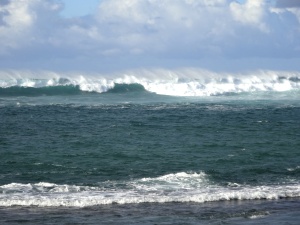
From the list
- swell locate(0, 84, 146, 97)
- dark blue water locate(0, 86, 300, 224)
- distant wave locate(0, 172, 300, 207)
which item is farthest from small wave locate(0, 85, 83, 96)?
distant wave locate(0, 172, 300, 207)

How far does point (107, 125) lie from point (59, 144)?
6.92 m

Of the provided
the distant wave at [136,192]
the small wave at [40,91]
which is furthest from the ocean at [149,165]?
the small wave at [40,91]

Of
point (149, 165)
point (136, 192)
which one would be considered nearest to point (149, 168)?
point (149, 165)

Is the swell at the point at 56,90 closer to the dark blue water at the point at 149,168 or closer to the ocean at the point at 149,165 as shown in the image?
the ocean at the point at 149,165

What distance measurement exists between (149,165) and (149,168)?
24.1 inches

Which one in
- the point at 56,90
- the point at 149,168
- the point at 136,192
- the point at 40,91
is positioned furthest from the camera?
the point at 56,90

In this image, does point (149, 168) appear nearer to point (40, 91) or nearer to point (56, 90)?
point (40, 91)

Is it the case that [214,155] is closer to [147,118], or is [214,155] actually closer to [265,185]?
[265,185]

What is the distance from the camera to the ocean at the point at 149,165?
56.2 ft

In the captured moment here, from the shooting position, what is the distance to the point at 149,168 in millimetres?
23516

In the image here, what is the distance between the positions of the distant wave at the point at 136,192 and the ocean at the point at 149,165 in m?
0.03

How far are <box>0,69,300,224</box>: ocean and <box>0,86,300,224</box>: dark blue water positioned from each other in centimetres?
3

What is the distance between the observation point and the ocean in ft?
56.2

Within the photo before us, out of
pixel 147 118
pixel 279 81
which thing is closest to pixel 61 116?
pixel 147 118
